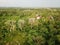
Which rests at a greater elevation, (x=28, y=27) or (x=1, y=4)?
(x=1, y=4)

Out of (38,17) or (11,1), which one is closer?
(38,17)

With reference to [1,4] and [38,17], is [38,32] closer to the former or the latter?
[38,17]

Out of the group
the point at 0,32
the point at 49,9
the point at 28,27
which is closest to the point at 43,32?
the point at 28,27

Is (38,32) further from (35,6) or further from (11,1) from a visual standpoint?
(11,1)

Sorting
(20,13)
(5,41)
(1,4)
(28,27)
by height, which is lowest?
(5,41)

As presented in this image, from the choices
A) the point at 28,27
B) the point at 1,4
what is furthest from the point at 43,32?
the point at 1,4

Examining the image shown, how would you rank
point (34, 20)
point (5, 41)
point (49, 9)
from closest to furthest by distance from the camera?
point (5, 41) < point (34, 20) < point (49, 9)

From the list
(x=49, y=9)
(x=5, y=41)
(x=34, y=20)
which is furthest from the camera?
(x=49, y=9)
